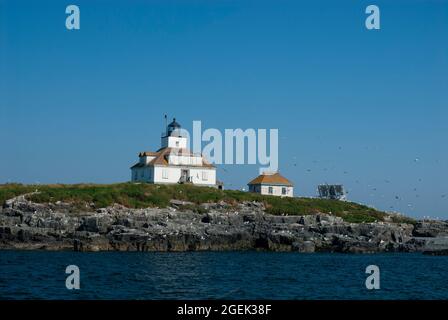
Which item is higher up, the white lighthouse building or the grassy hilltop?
the white lighthouse building

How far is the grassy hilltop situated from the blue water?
16436 mm

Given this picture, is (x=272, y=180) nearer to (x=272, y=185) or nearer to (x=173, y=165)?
(x=272, y=185)

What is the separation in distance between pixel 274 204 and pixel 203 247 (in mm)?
18555

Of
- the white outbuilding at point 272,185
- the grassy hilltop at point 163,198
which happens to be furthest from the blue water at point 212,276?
the white outbuilding at point 272,185

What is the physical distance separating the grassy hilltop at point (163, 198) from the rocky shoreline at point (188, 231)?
5.78ft

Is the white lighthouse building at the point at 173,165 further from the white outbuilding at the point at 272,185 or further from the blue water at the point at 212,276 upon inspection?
the blue water at the point at 212,276

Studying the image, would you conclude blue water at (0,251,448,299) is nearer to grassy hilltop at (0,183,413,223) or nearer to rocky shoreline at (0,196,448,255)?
rocky shoreline at (0,196,448,255)

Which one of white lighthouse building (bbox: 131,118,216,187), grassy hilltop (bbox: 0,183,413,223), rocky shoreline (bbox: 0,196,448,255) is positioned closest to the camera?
rocky shoreline (bbox: 0,196,448,255)

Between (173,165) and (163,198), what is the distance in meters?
15.2

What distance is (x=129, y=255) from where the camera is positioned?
6006cm

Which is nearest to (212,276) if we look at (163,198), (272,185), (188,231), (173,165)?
(188,231)

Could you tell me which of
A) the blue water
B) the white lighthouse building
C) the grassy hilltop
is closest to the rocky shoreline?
the grassy hilltop

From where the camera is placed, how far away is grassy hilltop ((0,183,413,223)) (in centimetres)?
7694
